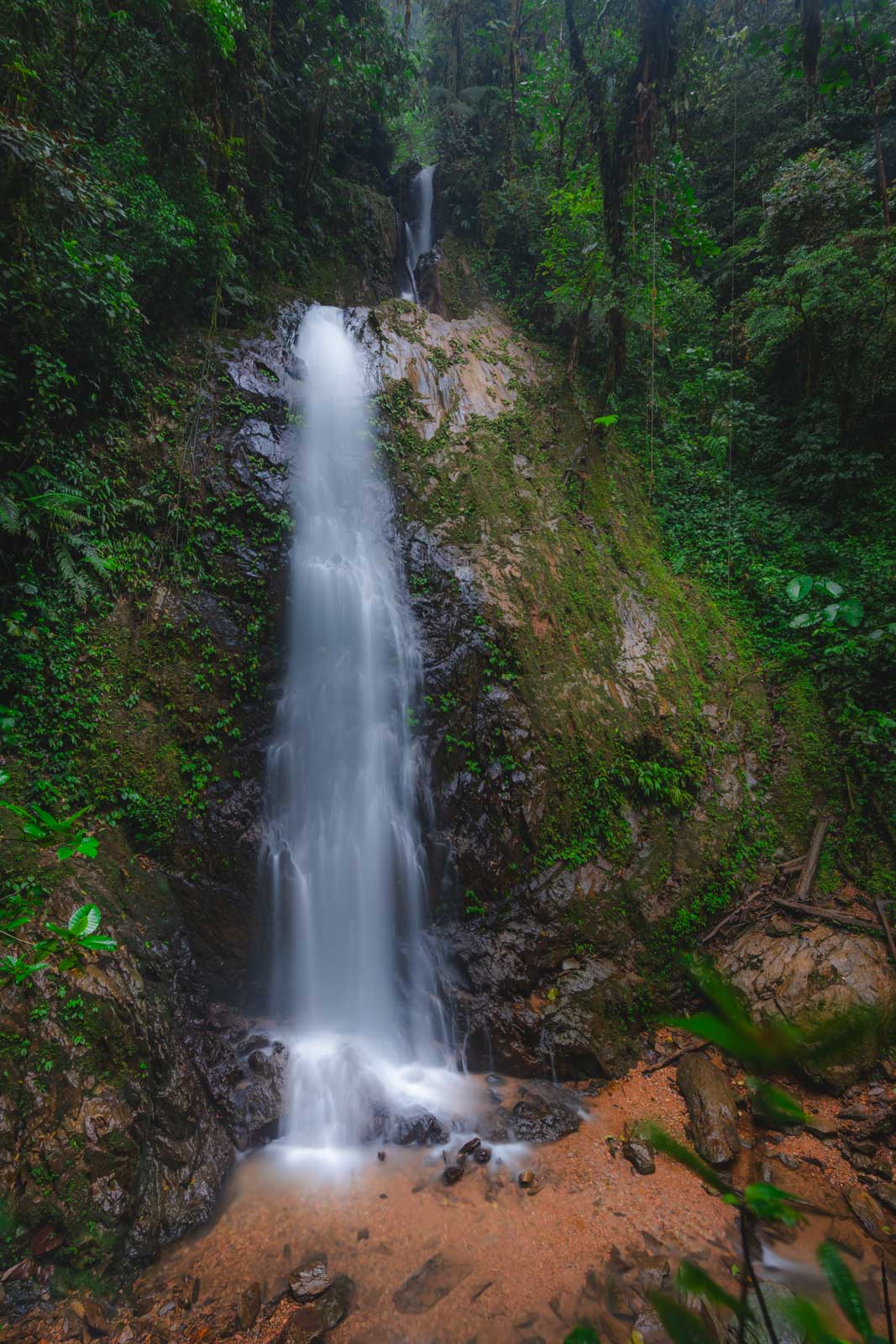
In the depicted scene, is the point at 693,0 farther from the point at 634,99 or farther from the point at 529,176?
the point at 529,176

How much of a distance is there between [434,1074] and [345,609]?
17.6 ft

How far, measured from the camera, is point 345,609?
25.0ft

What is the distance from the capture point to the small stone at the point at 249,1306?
362 centimetres

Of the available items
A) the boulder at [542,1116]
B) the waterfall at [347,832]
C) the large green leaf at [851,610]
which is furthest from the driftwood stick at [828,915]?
the waterfall at [347,832]

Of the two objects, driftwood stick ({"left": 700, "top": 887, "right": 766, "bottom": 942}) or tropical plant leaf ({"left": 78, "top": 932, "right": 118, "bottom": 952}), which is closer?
tropical plant leaf ({"left": 78, "top": 932, "right": 118, "bottom": 952})

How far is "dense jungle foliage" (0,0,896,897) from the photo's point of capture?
541cm

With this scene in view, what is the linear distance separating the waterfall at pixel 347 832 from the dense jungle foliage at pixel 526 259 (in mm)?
1439

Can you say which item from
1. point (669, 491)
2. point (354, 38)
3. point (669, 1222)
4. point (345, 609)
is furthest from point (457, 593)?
point (354, 38)

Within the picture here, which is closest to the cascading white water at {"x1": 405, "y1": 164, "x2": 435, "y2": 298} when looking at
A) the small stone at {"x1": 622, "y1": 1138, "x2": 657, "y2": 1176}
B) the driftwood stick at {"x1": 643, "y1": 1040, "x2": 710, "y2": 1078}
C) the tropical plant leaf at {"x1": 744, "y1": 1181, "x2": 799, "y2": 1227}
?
the driftwood stick at {"x1": 643, "y1": 1040, "x2": 710, "y2": 1078}

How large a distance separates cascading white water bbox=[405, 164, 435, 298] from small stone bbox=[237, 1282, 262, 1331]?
16749mm

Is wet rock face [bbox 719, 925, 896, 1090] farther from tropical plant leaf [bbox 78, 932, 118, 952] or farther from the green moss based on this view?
tropical plant leaf [bbox 78, 932, 118, 952]

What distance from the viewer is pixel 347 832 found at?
671cm

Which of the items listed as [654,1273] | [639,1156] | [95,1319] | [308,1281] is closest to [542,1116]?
[639,1156]

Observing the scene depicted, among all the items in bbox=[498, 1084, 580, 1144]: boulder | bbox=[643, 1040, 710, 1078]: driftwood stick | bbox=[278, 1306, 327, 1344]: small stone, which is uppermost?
bbox=[643, 1040, 710, 1078]: driftwood stick
